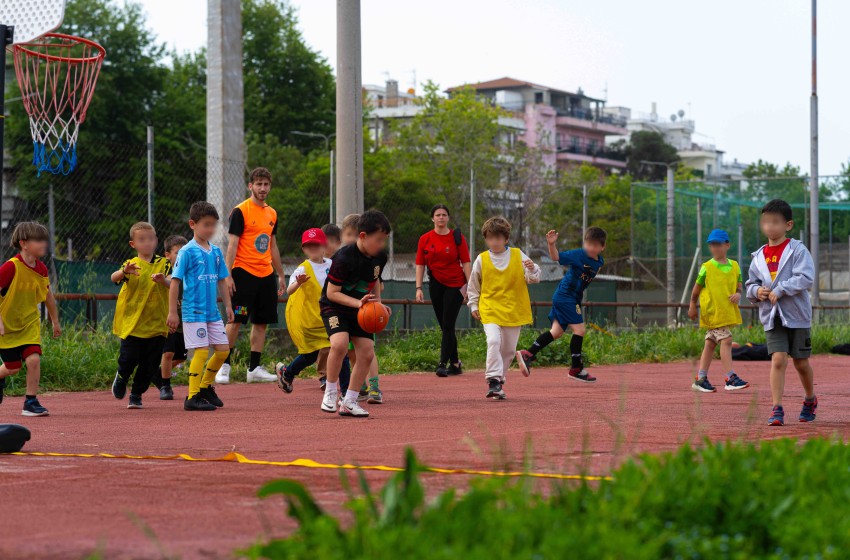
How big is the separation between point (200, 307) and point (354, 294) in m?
1.35

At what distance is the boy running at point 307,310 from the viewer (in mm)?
10086

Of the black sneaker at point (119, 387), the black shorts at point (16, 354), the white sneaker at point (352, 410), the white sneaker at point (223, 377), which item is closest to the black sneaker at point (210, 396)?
the black sneaker at point (119, 387)

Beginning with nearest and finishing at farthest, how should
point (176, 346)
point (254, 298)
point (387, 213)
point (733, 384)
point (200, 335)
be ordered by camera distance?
1. point (200, 335)
2. point (176, 346)
3. point (733, 384)
4. point (254, 298)
5. point (387, 213)

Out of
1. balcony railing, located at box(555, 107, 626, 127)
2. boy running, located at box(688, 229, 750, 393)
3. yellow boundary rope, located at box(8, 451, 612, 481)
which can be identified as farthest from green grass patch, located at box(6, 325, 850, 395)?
balcony railing, located at box(555, 107, 626, 127)

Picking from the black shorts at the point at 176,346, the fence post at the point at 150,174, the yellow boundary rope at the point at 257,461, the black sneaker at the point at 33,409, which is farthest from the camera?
the fence post at the point at 150,174

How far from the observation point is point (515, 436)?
6.89 m

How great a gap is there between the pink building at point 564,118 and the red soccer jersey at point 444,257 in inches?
4022

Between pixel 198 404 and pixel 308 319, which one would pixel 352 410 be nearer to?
pixel 198 404

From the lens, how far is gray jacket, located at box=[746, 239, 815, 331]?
794 centimetres

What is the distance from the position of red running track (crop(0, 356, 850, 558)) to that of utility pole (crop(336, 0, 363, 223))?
2.64 metres

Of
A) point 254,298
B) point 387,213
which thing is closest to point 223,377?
point 254,298

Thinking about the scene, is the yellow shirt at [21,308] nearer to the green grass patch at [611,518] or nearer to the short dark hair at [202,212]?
the short dark hair at [202,212]

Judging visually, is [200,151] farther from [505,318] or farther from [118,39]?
[505,318]

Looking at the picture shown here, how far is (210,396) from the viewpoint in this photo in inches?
364
